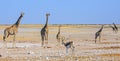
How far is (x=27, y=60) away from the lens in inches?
772

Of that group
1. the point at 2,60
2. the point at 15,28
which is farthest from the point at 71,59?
the point at 15,28

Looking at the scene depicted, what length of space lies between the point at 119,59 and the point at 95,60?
116cm

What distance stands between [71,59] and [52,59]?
2.91 ft

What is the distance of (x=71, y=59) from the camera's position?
64.8ft

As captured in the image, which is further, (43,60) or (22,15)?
(22,15)

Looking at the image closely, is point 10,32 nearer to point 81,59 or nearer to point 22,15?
point 22,15

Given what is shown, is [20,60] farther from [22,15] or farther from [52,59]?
[22,15]

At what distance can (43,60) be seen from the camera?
19.4 metres

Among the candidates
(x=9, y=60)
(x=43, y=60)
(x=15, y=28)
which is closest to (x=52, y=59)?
(x=43, y=60)

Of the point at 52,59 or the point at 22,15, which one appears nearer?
the point at 52,59

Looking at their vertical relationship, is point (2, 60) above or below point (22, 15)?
below

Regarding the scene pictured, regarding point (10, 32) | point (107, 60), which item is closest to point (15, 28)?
point (10, 32)

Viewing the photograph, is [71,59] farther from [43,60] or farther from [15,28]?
[15,28]

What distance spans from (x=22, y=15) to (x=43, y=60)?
43.5ft
